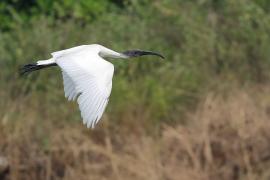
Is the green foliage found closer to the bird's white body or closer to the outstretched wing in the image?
the bird's white body

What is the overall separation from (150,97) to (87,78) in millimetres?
4107

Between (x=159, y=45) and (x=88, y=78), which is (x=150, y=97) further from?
(x=88, y=78)

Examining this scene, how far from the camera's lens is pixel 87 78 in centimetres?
941

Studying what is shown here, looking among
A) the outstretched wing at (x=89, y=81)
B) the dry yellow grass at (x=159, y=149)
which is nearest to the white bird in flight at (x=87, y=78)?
the outstretched wing at (x=89, y=81)

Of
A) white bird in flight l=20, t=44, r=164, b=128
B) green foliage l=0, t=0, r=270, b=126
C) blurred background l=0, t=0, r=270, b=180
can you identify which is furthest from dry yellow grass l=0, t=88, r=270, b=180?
white bird in flight l=20, t=44, r=164, b=128

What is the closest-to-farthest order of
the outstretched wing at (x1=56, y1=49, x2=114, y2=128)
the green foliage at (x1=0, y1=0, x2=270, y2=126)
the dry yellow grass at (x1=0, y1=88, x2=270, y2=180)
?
the outstretched wing at (x1=56, y1=49, x2=114, y2=128) → the dry yellow grass at (x1=0, y1=88, x2=270, y2=180) → the green foliage at (x1=0, y1=0, x2=270, y2=126)

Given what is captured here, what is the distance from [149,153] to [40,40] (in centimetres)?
154

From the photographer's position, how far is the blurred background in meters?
12.8

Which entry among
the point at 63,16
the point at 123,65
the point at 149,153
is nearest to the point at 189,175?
the point at 149,153

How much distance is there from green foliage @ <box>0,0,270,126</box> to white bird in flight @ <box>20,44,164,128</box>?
3343mm

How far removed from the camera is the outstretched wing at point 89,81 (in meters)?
9.10

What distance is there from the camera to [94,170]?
12.8 m

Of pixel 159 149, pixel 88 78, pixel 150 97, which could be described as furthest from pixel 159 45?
pixel 88 78

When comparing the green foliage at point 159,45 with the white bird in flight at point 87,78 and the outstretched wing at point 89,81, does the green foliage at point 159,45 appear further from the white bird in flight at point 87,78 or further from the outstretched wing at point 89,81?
the outstretched wing at point 89,81
